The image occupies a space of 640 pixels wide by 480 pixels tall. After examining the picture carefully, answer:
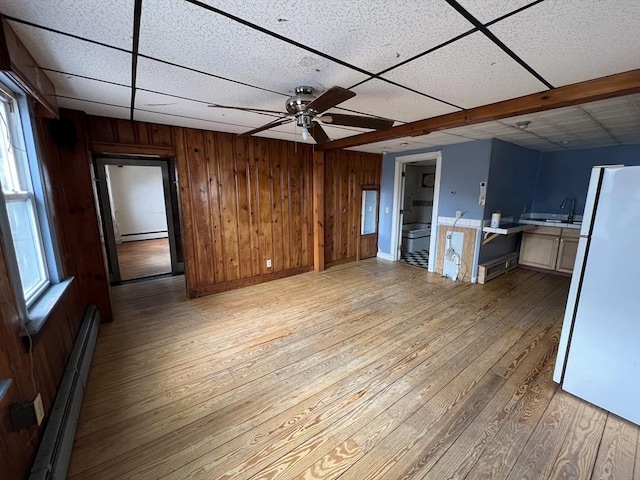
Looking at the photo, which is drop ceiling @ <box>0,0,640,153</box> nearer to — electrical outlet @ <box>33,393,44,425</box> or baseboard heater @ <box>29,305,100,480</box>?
electrical outlet @ <box>33,393,44,425</box>

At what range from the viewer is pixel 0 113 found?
1.60 meters

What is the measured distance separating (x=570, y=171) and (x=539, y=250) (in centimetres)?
155

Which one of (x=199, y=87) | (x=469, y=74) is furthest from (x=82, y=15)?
(x=469, y=74)

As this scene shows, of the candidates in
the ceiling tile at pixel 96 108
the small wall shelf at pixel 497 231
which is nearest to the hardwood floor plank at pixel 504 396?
the small wall shelf at pixel 497 231

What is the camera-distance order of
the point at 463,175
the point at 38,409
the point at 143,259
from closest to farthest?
1. the point at 38,409
2. the point at 463,175
3. the point at 143,259

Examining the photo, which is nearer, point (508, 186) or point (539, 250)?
point (508, 186)

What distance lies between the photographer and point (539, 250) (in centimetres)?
471

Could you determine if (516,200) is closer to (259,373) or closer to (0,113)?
(259,373)

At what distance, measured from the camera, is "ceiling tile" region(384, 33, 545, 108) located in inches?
61.7

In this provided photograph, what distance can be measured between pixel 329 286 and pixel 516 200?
3734 mm

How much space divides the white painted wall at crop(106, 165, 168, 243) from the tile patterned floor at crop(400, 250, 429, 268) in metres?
6.50

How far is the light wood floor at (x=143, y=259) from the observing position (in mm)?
4977

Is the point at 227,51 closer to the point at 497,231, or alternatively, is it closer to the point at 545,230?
the point at 497,231

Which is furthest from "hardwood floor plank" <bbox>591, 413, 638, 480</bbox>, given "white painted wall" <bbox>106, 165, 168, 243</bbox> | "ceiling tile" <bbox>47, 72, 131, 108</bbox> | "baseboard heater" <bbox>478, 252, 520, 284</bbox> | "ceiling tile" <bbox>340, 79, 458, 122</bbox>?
"white painted wall" <bbox>106, 165, 168, 243</bbox>
